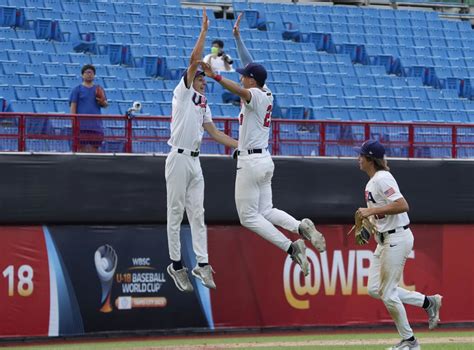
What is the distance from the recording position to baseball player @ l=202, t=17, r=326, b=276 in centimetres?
1304

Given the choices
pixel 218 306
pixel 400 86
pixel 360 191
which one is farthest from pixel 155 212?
pixel 400 86

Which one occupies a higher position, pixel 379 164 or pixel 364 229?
pixel 379 164

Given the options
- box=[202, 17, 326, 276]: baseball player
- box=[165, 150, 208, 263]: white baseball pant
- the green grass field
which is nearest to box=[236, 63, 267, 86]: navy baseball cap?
box=[202, 17, 326, 276]: baseball player

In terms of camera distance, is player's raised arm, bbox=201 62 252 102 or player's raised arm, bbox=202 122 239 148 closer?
player's raised arm, bbox=201 62 252 102

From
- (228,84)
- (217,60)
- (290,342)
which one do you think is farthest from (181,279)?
(217,60)

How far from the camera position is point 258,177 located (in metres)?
13.3

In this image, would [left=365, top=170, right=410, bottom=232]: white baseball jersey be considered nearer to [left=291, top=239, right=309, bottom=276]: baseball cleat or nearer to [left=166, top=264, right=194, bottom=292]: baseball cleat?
[left=291, top=239, right=309, bottom=276]: baseball cleat

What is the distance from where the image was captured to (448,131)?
18.4m

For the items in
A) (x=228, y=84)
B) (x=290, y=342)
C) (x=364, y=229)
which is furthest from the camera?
(x=290, y=342)

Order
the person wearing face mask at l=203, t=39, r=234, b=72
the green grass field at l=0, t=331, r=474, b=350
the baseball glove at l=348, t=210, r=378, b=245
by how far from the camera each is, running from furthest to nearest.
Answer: the person wearing face mask at l=203, t=39, r=234, b=72
the green grass field at l=0, t=331, r=474, b=350
the baseball glove at l=348, t=210, r=378, b=245

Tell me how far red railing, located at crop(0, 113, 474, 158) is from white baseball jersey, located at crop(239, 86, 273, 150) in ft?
11.0

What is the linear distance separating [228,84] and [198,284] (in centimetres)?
518

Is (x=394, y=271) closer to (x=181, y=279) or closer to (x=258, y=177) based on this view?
(x=258, y=177)

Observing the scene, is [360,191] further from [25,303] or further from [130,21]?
[130,21]
